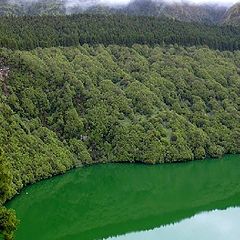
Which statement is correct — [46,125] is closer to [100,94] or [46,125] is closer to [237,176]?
[100,94]

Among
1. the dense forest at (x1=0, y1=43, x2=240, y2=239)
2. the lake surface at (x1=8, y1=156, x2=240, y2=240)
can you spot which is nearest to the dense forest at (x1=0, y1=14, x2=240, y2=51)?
the dense forest at (x1=0, y1=43, x2=240, y2=239)

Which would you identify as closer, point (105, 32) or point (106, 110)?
point (106, 110)

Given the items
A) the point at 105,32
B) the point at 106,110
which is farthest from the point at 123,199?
the point at 105,32

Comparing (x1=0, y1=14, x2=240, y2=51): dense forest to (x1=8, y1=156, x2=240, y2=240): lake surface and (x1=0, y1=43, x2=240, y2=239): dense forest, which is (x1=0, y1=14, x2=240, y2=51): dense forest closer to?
(x1=0, y1=43, x2=240, y2=239): dense forest

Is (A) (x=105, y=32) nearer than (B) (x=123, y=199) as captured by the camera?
No

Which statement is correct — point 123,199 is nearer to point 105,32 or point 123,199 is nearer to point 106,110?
point 106,110

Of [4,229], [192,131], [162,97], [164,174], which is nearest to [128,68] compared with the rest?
[162,97]

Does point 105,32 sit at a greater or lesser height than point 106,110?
greater
